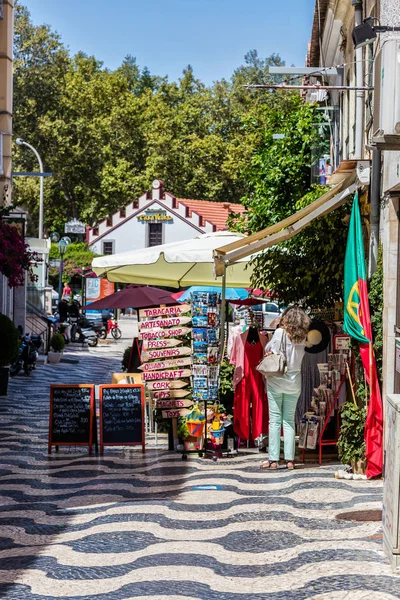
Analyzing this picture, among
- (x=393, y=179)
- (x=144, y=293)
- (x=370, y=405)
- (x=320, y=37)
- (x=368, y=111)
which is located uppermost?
(x=320, y=37)

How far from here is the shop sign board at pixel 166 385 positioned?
12367 mm

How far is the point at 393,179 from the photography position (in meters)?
9.50

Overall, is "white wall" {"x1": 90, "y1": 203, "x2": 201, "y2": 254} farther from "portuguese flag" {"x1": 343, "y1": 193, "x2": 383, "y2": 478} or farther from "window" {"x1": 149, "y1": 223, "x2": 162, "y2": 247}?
"portuguese flag" {"x1": 343, "y1": 193, "x2": 383, "y2": 478}

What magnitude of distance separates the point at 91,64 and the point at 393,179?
63294 millimetres

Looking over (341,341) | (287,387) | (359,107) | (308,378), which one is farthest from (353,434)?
(359,107)

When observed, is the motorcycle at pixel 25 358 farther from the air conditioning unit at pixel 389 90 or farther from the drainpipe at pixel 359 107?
the air conditioning unit at pixel 389 90

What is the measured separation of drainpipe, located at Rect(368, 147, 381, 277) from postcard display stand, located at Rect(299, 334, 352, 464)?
103 cm

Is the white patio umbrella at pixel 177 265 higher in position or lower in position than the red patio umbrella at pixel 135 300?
higher

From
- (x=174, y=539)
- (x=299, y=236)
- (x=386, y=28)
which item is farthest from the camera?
(x=299, y=236)

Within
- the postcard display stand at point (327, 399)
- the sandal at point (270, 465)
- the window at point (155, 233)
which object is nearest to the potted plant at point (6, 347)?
the postcard display stand at point (327, 399)

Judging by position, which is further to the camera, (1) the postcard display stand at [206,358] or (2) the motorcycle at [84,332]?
(2) the motorcycle at [84,332]

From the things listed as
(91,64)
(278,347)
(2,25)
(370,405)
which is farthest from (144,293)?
(91,64)

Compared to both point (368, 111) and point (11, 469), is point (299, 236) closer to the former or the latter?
point (368, 111)

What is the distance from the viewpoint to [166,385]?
40.6 ft
